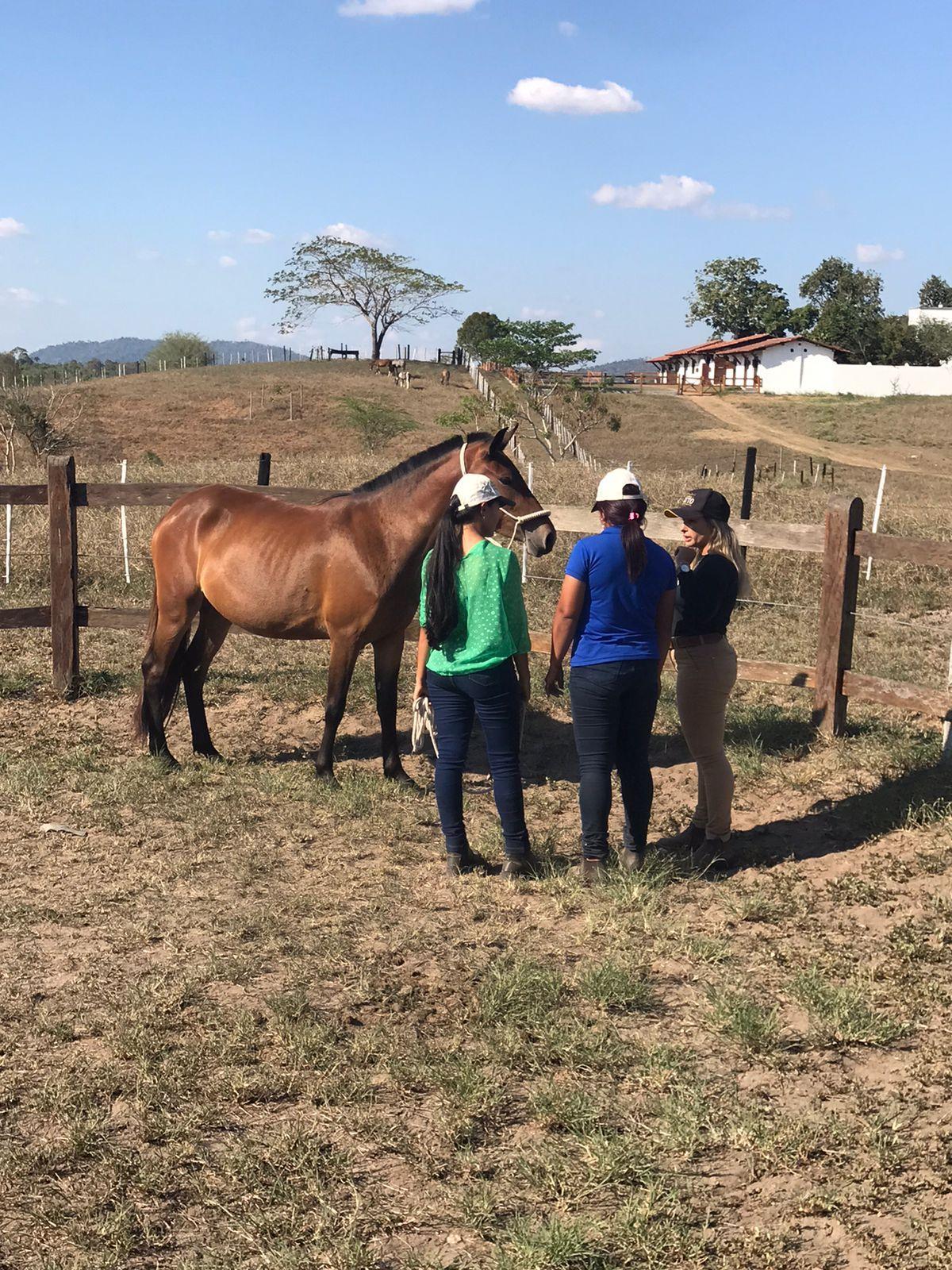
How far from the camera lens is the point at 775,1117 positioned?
330 cm

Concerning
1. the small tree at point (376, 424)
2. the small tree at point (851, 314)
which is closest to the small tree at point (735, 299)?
the small tree at point (851, 314)

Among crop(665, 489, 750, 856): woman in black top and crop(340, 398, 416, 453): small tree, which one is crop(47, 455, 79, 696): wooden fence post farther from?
crop(340, 398, 416, 453): small tree

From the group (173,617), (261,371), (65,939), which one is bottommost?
(65,939)

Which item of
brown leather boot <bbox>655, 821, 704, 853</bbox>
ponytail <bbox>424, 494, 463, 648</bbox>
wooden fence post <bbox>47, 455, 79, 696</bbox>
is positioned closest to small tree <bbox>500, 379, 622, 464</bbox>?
wooden fence post <bbox>47, 455, 79, 696</bbox>

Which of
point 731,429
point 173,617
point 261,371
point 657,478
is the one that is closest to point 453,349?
point 261,371

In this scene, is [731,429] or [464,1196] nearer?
[464,1196]

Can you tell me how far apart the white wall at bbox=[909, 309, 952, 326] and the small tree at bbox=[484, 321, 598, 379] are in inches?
1496

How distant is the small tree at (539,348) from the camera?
2138 inches

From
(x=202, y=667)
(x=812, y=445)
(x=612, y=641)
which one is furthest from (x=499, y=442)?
(x=812, y=445)

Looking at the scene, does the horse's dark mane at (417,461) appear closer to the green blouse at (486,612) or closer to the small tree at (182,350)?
the green blouse at (486,612)

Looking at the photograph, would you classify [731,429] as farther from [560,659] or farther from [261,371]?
[560,659]

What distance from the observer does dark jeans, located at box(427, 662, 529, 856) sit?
5.05 m

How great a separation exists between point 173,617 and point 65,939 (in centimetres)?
307

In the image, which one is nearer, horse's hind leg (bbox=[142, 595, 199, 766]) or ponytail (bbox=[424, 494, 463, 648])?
ponytail (bbox=[424, 494, 463, 648])
